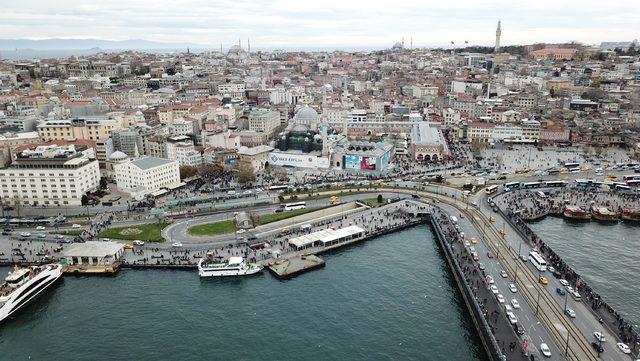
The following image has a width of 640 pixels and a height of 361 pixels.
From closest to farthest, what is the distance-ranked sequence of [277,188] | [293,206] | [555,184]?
[293,206], [277,188], [555,184]

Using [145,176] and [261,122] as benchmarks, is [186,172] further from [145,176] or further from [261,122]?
[261,122]

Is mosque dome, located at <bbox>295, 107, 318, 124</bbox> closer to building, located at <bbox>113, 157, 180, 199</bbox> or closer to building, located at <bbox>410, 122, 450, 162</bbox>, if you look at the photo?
building, located at <bbox>410, 122, 450, 162</bbox>

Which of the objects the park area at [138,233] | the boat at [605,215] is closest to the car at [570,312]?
the boat at [605,215]

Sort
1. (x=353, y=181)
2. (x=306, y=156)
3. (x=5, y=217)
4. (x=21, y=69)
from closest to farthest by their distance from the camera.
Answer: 1. (x=5, y=217)
2. (x=353, y=181)
3. (x=306, y=156)
4. (x=21, y=69)

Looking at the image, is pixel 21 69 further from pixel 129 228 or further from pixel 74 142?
pixel 129 228

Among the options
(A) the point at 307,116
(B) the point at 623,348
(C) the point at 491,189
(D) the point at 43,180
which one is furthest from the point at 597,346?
(A) the point at 307,116

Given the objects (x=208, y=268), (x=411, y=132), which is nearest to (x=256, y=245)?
(x=208, y=268)
